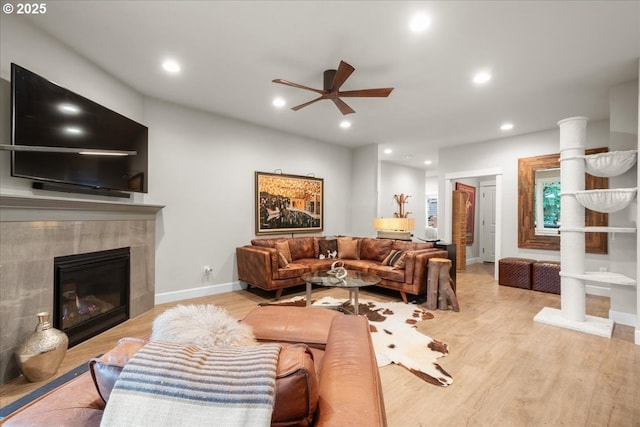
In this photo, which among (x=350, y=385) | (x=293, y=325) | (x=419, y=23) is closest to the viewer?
(x=350, y=385)

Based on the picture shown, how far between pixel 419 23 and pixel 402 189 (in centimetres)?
633

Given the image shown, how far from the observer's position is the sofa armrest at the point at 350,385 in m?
0.74

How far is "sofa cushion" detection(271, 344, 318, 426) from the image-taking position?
0.67 m

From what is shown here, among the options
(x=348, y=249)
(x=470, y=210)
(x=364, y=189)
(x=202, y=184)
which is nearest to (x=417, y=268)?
(x=348, y=249)

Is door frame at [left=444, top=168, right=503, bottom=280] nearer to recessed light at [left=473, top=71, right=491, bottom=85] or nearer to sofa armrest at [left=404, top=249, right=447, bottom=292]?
sofa armrest at [left=404, top=249, right=447, bottom=292]

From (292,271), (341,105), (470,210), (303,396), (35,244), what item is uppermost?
(341,105)

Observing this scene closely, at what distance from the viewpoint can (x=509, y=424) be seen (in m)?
1.65

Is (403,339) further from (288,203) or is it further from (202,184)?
(202,184)

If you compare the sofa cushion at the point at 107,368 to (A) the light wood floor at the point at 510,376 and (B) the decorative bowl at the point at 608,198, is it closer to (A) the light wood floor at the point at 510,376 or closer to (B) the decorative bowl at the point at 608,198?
(A) the light wood floor at the point at 510,376

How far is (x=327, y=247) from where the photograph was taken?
16.7 ft

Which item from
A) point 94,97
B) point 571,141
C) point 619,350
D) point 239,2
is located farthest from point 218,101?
point 619,350

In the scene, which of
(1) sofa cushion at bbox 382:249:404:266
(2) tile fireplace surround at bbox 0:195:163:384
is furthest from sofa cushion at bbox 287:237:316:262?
(2) tile fireplace surround at bbox 0:195:163:384

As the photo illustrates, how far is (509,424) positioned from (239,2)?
3.30m

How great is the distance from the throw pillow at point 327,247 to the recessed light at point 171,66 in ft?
10.9
